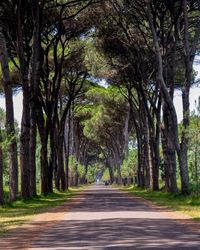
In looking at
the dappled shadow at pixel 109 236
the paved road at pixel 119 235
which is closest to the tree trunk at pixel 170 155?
the paved road at pixel 119 235

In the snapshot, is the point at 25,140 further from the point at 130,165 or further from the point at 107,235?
the point at 130,165

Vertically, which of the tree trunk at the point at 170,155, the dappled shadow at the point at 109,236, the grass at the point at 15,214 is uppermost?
the tree trunk at the point at 170,155

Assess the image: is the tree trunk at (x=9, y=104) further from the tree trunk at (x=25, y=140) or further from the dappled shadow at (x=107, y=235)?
the dappled shadow at (x=107, y=235)

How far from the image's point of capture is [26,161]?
1077 inches

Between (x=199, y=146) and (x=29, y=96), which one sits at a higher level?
(x=29, y=96)

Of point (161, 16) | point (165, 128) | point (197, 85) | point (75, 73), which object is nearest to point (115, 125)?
point (75, 73)

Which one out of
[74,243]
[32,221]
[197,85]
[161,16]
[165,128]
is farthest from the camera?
[197,85]

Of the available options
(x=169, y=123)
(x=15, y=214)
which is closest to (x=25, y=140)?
(x=15, y=214)

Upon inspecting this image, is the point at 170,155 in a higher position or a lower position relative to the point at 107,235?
higher

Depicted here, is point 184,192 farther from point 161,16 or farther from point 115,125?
point 115,125

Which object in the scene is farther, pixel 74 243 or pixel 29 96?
pixel 29 96

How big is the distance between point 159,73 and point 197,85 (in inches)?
533

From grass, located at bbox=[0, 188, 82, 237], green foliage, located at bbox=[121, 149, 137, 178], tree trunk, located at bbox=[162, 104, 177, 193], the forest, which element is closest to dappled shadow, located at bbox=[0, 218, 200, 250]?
grass, located at bbox=[0, 188, 82, 237]

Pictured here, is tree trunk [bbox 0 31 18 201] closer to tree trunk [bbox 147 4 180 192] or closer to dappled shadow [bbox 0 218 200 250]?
tree trunk [bbox 147 4 180 192]
